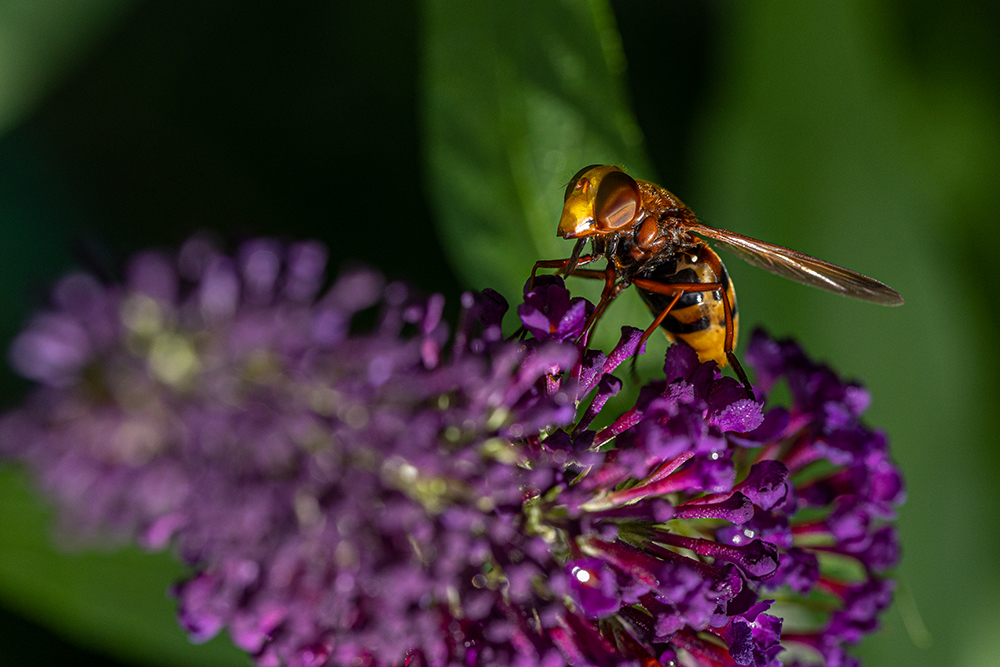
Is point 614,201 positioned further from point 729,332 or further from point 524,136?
point 524,136

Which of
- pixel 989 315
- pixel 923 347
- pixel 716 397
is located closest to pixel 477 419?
pixel 716 397

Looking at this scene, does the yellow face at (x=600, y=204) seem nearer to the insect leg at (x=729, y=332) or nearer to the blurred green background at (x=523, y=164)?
the insect leg at (x=729, y=332)

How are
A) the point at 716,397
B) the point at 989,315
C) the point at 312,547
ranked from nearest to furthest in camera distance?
the point at 312,547
the point at 716,397
the point at 989,315

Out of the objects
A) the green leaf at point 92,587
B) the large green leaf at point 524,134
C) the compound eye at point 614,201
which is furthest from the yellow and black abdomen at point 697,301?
the green leaf at point 92,587

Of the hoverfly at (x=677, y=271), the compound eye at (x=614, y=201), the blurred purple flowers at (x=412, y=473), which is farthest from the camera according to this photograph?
the hoverfly at (x=677, y=271)

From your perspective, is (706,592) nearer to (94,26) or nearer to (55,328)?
(55,328)

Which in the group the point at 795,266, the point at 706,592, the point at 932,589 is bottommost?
the point at 932,589
